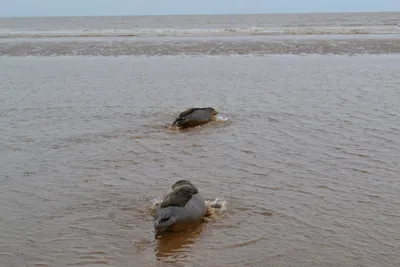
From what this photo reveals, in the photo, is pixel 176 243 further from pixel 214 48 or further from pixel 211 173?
pixel 214 48

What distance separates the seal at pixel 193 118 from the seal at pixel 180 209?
4889mm

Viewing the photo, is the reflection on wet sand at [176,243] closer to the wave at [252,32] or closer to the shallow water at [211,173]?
the shallow water at [211,173]

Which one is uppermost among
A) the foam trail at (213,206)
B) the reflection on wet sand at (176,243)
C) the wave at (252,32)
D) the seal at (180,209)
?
the wave at (252,32)

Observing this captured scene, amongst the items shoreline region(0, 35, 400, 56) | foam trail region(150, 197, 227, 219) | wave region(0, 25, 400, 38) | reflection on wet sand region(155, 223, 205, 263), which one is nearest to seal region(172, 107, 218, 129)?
foam trail region(150, 197, 227, 219)

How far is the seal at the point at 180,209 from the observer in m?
6.53

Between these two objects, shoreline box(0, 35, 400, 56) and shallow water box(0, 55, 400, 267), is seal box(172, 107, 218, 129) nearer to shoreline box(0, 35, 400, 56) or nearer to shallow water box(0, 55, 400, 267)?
shallow water box(0, 55, 400, 267)

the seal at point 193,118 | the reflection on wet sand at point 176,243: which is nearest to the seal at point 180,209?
the reflection on wet sand at point 176,243

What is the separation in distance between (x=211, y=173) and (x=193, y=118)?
353cm

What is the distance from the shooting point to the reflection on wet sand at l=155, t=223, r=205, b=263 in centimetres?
588

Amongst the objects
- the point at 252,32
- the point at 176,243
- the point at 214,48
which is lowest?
the point at 176,243

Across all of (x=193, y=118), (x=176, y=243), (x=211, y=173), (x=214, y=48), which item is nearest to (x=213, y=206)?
(x=176, y=243)

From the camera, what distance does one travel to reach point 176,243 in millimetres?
6219

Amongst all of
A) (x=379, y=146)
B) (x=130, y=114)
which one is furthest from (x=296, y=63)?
(x=379, y=146)

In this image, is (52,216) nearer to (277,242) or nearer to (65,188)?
(65,188)
